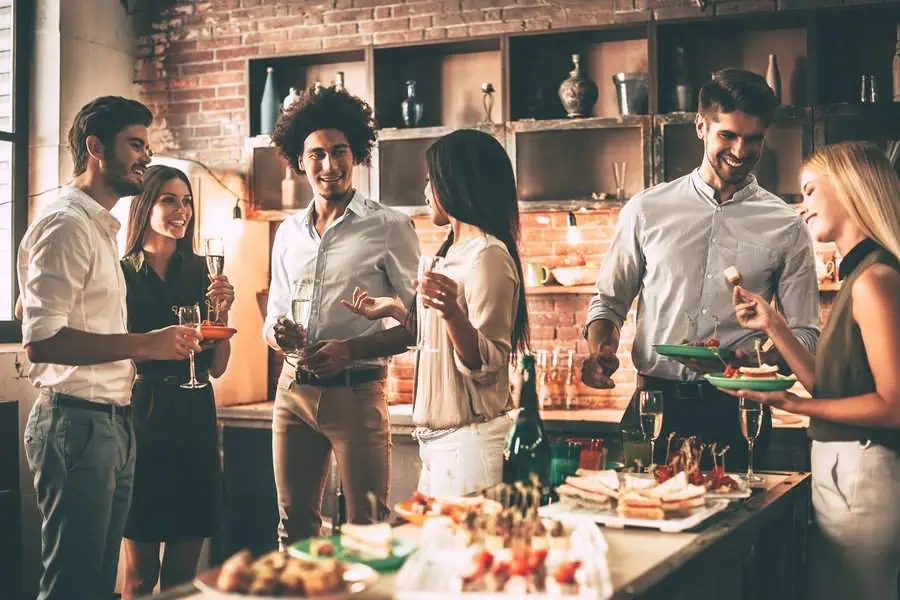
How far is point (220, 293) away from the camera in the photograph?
130 inches

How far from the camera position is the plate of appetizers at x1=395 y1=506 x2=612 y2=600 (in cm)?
161

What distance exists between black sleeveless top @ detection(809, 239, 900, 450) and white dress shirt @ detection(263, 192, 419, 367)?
144cm

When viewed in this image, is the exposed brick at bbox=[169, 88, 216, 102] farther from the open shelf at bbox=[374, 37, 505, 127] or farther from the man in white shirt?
the man in white shirt

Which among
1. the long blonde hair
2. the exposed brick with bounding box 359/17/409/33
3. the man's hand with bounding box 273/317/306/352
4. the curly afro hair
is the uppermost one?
the exposed brick with bounding box 359/17/409/33

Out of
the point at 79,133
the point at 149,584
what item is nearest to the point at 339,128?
the point at 79,133

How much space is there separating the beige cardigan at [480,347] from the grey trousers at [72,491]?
0.98 m

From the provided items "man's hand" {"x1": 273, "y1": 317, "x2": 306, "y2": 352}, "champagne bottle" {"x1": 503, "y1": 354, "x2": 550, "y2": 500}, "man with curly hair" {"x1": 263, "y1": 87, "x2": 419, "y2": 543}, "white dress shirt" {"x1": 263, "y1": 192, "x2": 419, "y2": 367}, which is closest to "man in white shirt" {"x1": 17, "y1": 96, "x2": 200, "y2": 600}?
"man's hand" {"x1": 273, "y1": 317, "x2": 306, "y2": 352}

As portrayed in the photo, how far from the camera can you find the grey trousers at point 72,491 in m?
2.93

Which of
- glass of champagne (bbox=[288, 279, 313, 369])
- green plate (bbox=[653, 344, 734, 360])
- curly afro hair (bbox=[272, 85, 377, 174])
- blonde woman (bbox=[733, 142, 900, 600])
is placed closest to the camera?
blonde woman (bbox=[733, 142, 900, 600])

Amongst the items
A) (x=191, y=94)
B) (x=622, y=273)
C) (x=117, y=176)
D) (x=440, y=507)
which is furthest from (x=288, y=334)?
(x=191, y=94)

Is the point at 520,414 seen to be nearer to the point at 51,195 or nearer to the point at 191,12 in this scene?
the point at 51,195

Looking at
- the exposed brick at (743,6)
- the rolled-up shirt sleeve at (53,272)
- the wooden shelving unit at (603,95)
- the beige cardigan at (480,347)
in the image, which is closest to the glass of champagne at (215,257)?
the rolled-up shirt sleeve at (53,272)

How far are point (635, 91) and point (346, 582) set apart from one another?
4.00m

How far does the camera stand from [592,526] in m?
2.00
